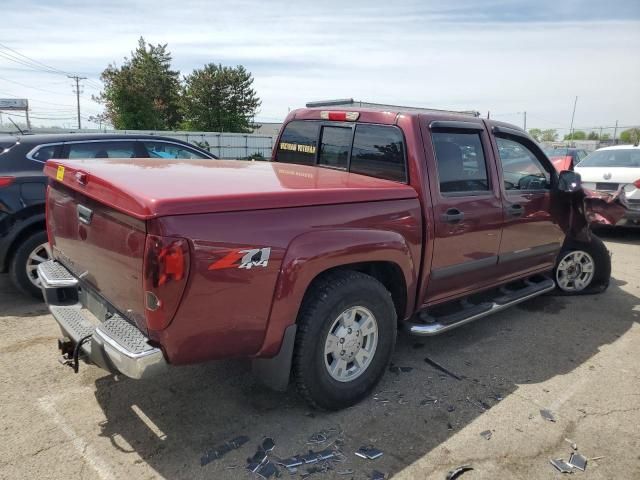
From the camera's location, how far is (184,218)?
2211 millimetres

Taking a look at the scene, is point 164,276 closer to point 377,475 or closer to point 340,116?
point 377,475

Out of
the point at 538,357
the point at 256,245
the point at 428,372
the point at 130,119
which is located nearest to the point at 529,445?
the point at 428,372

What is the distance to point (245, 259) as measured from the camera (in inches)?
93.9

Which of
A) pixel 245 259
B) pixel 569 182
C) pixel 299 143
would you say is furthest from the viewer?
pixel 569 182

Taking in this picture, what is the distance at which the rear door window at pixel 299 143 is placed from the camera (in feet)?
13.9

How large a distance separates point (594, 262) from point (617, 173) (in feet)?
14.4

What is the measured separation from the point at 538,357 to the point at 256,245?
111 inches

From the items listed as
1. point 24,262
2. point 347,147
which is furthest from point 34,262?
point 347,147

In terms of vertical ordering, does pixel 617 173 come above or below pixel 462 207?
above

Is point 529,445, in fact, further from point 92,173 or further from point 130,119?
point 130,119

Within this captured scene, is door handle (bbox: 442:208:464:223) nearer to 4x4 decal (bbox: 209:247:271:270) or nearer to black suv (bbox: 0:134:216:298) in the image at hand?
4x4 decal (bbox: 209:247:271:270)

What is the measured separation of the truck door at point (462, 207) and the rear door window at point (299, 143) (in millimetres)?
1135

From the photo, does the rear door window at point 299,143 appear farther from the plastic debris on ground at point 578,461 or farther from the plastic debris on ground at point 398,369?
the plastic debris on ground at point 578,461

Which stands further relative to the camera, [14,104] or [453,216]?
[14,104]
